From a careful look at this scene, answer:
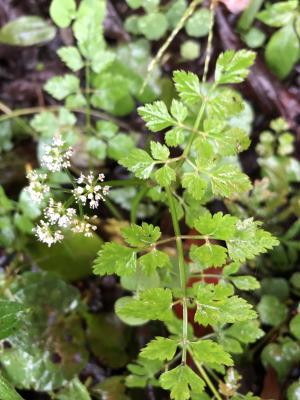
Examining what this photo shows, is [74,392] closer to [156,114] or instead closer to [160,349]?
[160,349]

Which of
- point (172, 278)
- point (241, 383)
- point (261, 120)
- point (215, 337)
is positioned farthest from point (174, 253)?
point (261, 120)

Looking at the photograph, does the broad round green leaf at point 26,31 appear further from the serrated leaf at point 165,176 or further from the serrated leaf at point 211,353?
the serrated leaf at point 211,353

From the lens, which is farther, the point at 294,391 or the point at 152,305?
the point at 294,391

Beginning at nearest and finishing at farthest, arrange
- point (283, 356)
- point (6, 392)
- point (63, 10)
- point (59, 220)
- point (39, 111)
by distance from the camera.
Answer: point (59, 220)
point (6, 392)
point (283, 356)
point (63, 10)
point (39, 111)

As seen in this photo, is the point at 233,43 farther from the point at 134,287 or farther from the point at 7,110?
the point at 134,287

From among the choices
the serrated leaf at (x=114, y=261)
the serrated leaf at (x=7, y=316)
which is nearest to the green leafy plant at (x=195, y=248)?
the serrated leaf at (x=114, y=261)

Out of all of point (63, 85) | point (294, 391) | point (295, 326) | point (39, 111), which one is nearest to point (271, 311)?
point (295, 326)
